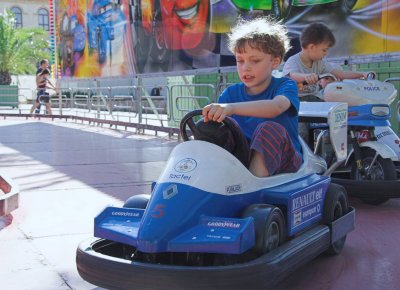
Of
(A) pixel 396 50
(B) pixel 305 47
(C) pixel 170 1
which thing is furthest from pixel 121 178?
(C) pixel 170 1

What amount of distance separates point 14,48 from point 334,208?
36.8 metres

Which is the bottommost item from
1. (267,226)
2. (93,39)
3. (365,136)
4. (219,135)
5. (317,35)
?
(267,226)

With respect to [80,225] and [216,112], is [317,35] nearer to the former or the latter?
[216,112]

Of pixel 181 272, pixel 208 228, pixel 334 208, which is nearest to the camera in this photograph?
pixel 181 272

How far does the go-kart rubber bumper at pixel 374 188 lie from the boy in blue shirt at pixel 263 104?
114cm

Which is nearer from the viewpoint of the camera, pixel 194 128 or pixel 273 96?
pixel 194 128

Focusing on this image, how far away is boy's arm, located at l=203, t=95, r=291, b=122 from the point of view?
252 centimetres

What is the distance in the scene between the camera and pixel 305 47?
4.41m

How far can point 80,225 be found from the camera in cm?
388

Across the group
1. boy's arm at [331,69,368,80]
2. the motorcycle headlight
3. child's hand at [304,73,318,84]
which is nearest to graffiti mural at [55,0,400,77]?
boy's arm at [331,69,368,80]

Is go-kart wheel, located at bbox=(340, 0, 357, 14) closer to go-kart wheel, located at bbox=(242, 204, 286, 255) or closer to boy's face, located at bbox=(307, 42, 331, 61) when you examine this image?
boy's face, located at bbox=(307, 42, 331, 61)

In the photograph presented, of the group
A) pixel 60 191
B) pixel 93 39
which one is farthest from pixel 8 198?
pixel 93 39

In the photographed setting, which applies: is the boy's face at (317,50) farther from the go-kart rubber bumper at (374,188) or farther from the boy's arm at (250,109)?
the boy's arm at (250,109)

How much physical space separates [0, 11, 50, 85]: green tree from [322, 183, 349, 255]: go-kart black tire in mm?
34156
